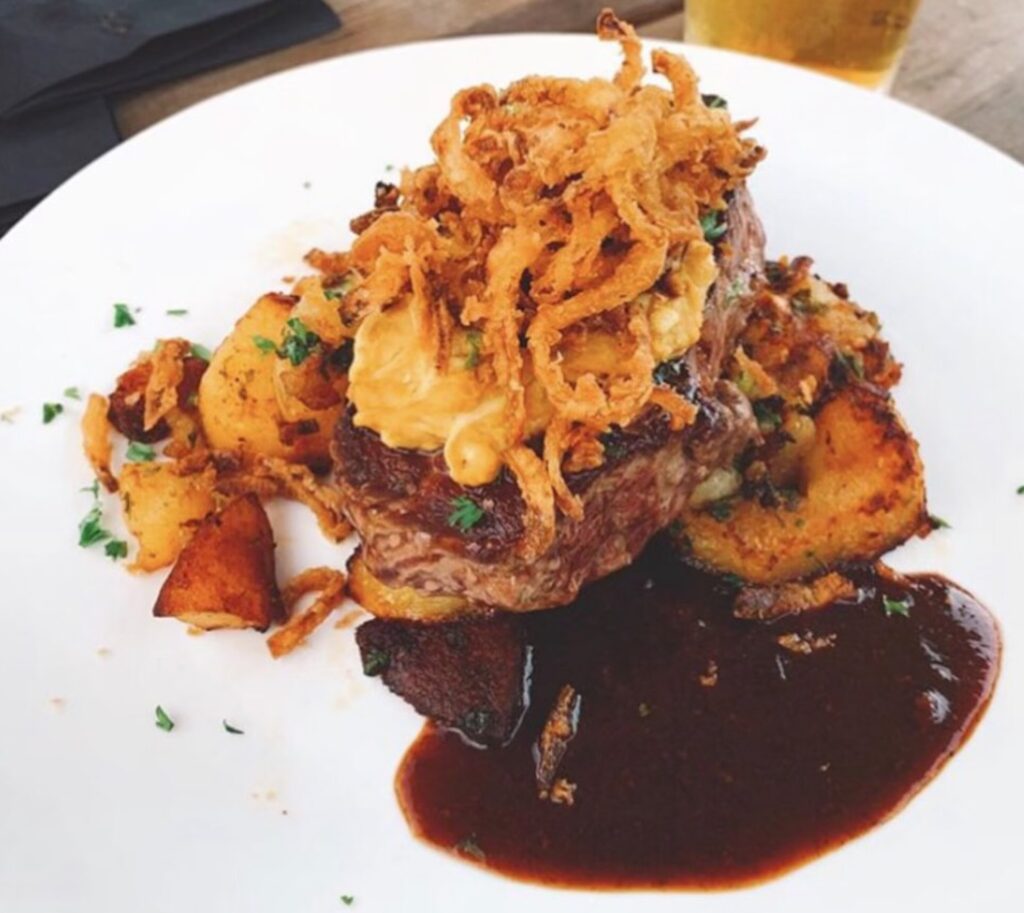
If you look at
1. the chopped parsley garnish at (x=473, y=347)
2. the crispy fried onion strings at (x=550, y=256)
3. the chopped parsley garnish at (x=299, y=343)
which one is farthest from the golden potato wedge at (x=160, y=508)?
the chopped parsley garnish at (x=473, y=347)

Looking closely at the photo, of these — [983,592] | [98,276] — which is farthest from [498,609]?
[98,276]

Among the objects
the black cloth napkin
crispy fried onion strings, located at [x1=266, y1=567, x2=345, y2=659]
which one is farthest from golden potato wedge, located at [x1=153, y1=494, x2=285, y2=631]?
the black cloth napkin

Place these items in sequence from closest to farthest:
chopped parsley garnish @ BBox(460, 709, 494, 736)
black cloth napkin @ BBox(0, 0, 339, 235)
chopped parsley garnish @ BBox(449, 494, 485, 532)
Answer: chopped parsley garnish @ BBox(449, 494, 485, 532)
chopped parsley garnish @ BBox(460, 709, 494, 736)
black cloth napkin @ BBox(0, 0, 339, 235)

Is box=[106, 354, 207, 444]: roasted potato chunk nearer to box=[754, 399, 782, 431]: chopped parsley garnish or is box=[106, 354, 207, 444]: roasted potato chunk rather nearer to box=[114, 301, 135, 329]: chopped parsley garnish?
Result: box=[114, 301, 135, 329]: chopped parsley garnish

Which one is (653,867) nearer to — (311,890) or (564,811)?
(564,811)

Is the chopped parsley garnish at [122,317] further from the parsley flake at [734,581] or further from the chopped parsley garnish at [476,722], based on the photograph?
the parsley flake at [734,581]

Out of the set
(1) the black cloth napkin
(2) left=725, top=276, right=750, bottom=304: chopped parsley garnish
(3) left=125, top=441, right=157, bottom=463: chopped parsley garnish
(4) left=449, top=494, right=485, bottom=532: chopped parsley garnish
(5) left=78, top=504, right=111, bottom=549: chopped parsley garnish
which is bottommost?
(5) left=78, top=504, right=111, bottom=549: chopped parsley garnish
